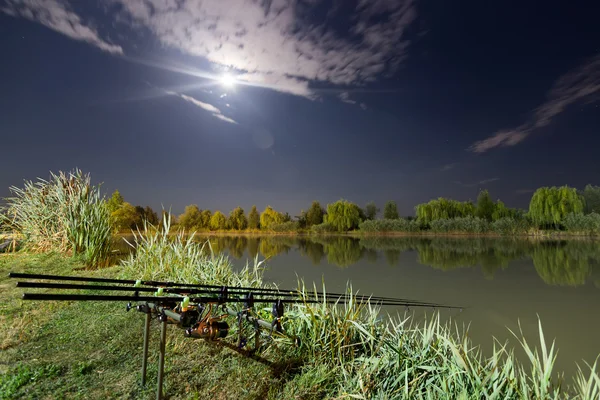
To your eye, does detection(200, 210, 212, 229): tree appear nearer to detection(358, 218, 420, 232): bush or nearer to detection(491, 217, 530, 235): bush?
detection(358, 218, 420, 232): bush

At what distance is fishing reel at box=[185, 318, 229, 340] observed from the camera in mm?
1982

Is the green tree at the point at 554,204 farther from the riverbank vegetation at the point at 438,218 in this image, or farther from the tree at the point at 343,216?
the tree at the point at 343,216

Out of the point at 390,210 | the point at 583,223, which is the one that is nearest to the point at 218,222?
the point at 390,210

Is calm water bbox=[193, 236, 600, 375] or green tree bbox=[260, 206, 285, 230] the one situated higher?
green tree bbox=[260, 206, 285, 230]

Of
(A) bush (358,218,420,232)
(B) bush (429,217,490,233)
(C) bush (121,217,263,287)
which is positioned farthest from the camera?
(A) bush (358,218,420,232)

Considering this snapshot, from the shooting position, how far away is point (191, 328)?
205cm

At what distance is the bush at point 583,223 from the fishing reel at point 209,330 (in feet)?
103

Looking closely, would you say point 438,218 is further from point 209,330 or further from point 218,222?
point 209,330

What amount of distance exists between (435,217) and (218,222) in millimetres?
29314

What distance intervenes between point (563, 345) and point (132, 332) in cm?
563

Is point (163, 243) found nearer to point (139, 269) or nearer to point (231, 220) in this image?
point (139, 269)

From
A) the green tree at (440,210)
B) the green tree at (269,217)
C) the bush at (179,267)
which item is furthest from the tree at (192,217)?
the bush at (179,267)

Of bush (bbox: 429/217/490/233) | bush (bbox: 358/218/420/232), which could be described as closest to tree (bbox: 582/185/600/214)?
bush (bbox: 429/217/490/233)

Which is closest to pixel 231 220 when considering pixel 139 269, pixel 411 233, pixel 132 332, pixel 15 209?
pixel 411 233
